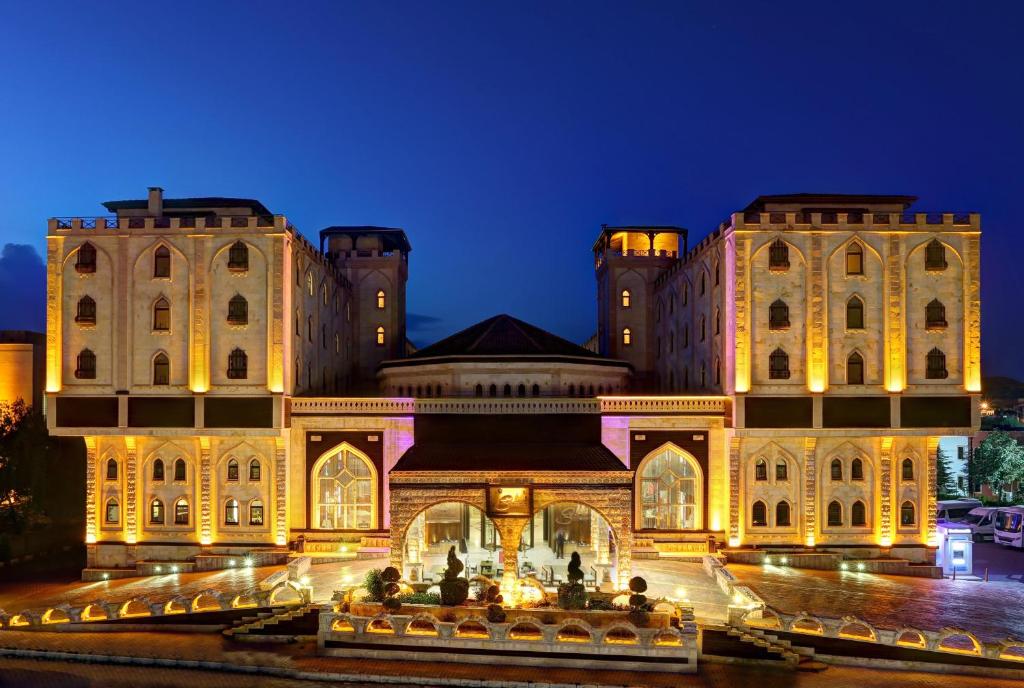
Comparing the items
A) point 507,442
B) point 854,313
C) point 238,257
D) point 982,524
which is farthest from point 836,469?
point 238,257

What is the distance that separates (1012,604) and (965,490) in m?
40.5

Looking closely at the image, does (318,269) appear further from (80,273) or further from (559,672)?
(559,672)

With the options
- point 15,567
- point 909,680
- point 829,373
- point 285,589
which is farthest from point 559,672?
point 15,567

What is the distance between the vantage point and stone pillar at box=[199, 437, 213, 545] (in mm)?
32438

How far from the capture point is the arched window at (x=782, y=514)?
107 feet

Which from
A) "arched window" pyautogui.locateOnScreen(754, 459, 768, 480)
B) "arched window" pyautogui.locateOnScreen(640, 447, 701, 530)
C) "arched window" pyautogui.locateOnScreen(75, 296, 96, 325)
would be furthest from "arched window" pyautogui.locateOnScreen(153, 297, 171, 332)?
"arched window" pyautogui.locateOnScreen(754, 459, 768, 480)

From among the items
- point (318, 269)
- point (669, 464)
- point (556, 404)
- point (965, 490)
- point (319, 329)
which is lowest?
point (965, 490)

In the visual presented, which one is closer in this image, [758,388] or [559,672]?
[559,672]

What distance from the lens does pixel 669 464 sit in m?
33.5

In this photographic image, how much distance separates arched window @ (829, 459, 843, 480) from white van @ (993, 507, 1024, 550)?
17006 mm

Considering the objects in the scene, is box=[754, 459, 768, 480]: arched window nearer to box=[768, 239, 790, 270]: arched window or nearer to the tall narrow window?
box=[768, 239, 790, 270]: arched window

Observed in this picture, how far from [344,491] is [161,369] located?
30.6 feet

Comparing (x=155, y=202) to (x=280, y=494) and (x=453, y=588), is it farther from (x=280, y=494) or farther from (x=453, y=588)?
(x=453, y=588)

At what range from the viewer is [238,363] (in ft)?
107
